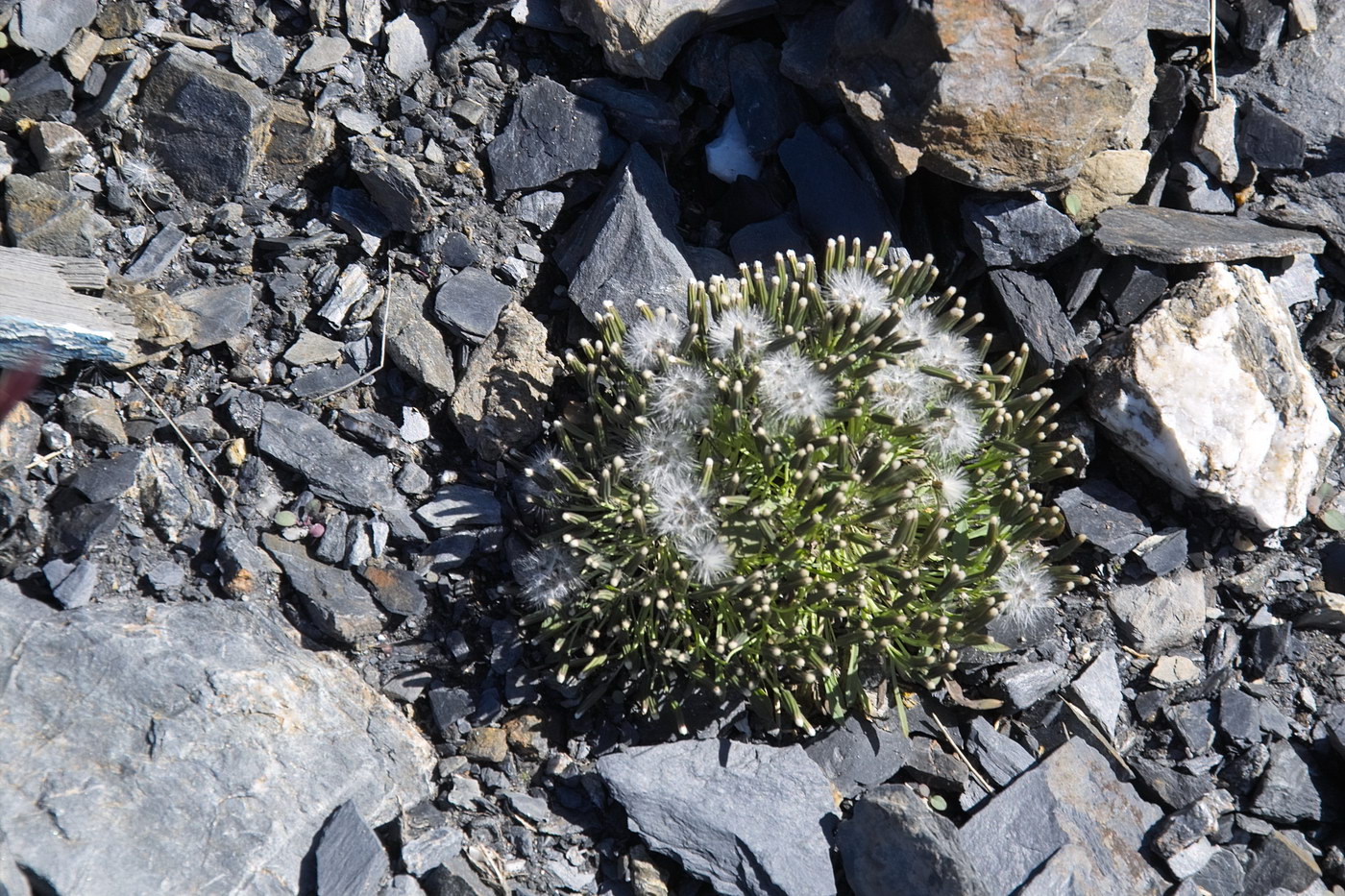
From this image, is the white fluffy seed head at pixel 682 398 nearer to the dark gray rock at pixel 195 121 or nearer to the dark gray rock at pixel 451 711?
the dark gray rock at pixel 451 711

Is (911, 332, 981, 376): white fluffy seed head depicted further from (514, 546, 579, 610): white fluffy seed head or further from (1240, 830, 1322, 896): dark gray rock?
(1240, 830, 1322, 896): dark gray rock

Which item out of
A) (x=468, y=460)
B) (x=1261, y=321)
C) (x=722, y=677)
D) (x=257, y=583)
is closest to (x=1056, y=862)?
(x=722, y=677)

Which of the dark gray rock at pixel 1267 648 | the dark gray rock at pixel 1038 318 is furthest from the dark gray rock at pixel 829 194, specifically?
the dark gray rock at pixel 1267 648

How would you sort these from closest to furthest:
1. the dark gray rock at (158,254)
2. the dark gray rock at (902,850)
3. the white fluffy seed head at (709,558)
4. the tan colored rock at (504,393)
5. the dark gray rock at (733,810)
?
1. the dark gray rock at (902,850)
2. the white fluffy seed head at (709,558)
3. the dark gray rock at (733,810)
4. the dark gray rock at (158,254)
5. the tan colored rock at (504,393)

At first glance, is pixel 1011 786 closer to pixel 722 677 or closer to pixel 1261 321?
pixel 722 677

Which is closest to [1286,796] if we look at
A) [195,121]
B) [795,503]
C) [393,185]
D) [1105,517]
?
[1105,517]

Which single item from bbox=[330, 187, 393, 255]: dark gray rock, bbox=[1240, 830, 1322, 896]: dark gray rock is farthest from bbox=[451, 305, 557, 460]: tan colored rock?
bbox=[1240, 830, 1322, 896]: dark gray rock

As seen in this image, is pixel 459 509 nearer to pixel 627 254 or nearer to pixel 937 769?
pixel 627 254
